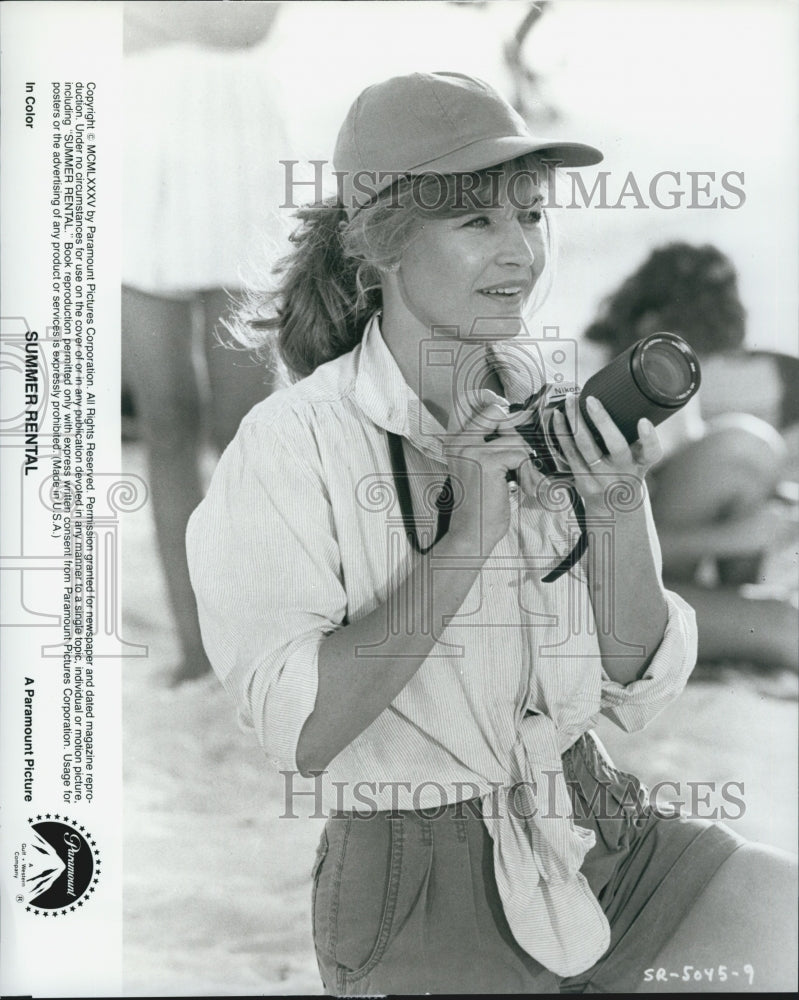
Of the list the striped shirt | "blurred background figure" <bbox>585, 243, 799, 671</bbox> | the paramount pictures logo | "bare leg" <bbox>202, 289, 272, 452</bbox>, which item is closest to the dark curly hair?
"blurred background figure" <bbox>585, 243, 799, 671</bbox>

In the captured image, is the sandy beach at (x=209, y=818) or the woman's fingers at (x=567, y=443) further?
the sandy beach at (x=209, y=818)

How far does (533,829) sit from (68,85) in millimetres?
909

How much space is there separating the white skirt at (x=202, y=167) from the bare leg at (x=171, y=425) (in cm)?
3

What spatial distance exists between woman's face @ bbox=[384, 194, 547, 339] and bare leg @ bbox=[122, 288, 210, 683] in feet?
0.76

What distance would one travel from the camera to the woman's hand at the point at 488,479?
0.94 metres

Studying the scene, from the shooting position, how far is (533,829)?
38.8 inches

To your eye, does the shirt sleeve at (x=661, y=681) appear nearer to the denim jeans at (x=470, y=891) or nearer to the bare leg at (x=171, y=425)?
the denim jeans at (x=470, y=891)

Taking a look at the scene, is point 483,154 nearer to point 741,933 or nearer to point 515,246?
point 515,246

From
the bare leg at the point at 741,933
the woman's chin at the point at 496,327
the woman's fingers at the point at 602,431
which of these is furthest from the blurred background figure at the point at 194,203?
the bare leg at the point at 741,933

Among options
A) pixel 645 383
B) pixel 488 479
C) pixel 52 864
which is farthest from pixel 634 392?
pixel 52 864

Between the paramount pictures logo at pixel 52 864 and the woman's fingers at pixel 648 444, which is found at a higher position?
the woman's fingers at pixel 648 444

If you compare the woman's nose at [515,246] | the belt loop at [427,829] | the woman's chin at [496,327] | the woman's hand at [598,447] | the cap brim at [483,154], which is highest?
the cap brim at [483,154]

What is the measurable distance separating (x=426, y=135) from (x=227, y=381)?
1.05 ft

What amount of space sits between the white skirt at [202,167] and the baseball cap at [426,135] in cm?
9
